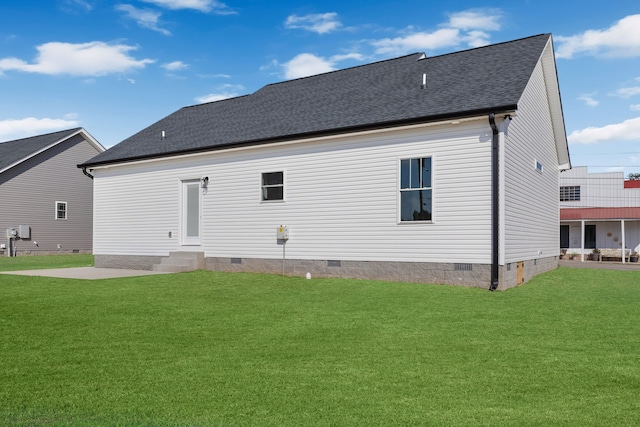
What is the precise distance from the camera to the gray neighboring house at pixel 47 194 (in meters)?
30.2

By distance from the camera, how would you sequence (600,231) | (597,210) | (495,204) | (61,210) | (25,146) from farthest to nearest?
1. (600,231)
2. (597,210)
3. (25,146)
4. (61,210)
5. (495,204)

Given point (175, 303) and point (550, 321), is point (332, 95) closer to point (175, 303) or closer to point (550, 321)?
point (175, 303)

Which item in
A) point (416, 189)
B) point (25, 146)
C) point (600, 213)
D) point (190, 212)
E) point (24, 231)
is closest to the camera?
point (416, 189)

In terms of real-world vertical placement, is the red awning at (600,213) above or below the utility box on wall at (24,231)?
above

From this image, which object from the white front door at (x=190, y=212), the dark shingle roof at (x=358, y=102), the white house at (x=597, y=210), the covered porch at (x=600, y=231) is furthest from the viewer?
the white house at (x=597, y=210)

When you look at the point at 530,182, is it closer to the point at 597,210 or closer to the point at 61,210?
the point at 597,210

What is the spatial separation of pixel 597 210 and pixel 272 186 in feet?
90.3

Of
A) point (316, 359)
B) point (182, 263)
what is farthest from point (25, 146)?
point (316, 359)

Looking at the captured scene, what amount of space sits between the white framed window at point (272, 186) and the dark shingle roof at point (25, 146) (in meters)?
21.0

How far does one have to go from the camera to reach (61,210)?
32.5m

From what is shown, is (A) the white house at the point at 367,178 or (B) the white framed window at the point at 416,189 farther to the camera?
(B) the white framed window at the point at 416,189

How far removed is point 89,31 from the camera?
17.5m

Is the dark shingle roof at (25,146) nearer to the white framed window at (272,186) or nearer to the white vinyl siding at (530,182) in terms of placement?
the white framed window at (272,186)

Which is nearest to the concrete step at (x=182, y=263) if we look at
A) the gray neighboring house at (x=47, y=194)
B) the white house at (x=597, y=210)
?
the gray neighboring house at (x=47, y=194)
